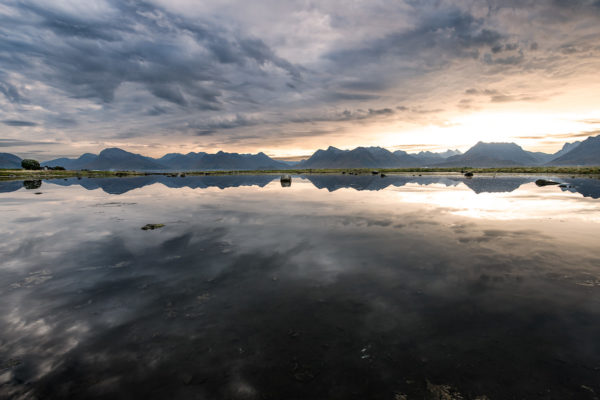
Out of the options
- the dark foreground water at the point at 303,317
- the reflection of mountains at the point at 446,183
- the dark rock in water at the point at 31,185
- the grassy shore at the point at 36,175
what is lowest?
the dark foreground water at the point at 303,317

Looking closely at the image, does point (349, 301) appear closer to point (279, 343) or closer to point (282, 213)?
point (279, 343)

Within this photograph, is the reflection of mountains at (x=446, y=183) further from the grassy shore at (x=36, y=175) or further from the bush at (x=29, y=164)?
the bush at (x=29, y=164)

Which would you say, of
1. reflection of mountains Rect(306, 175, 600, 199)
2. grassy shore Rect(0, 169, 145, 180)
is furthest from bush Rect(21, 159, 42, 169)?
reflection of mountains Rect(306, 175, 600, 199)

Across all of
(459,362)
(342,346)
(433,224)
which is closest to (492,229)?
(433,224)

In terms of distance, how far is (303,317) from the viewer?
875 cm

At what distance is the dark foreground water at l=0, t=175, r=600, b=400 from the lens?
6.19 meters

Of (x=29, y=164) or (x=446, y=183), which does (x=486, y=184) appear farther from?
(x=29, y=164)

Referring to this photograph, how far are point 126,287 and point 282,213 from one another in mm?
18623

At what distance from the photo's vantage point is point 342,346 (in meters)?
7.40

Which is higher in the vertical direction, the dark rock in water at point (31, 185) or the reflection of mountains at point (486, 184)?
the dark rock in water at point (31, 185)

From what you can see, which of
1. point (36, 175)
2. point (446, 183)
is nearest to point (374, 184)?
point (446, 183)

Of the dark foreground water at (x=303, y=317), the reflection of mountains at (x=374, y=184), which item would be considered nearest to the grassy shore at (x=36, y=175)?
the reflection of mountains at (x=374, y=184)

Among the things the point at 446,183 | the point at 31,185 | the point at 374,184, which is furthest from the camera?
the point at 31,185

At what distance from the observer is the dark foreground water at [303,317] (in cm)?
619
